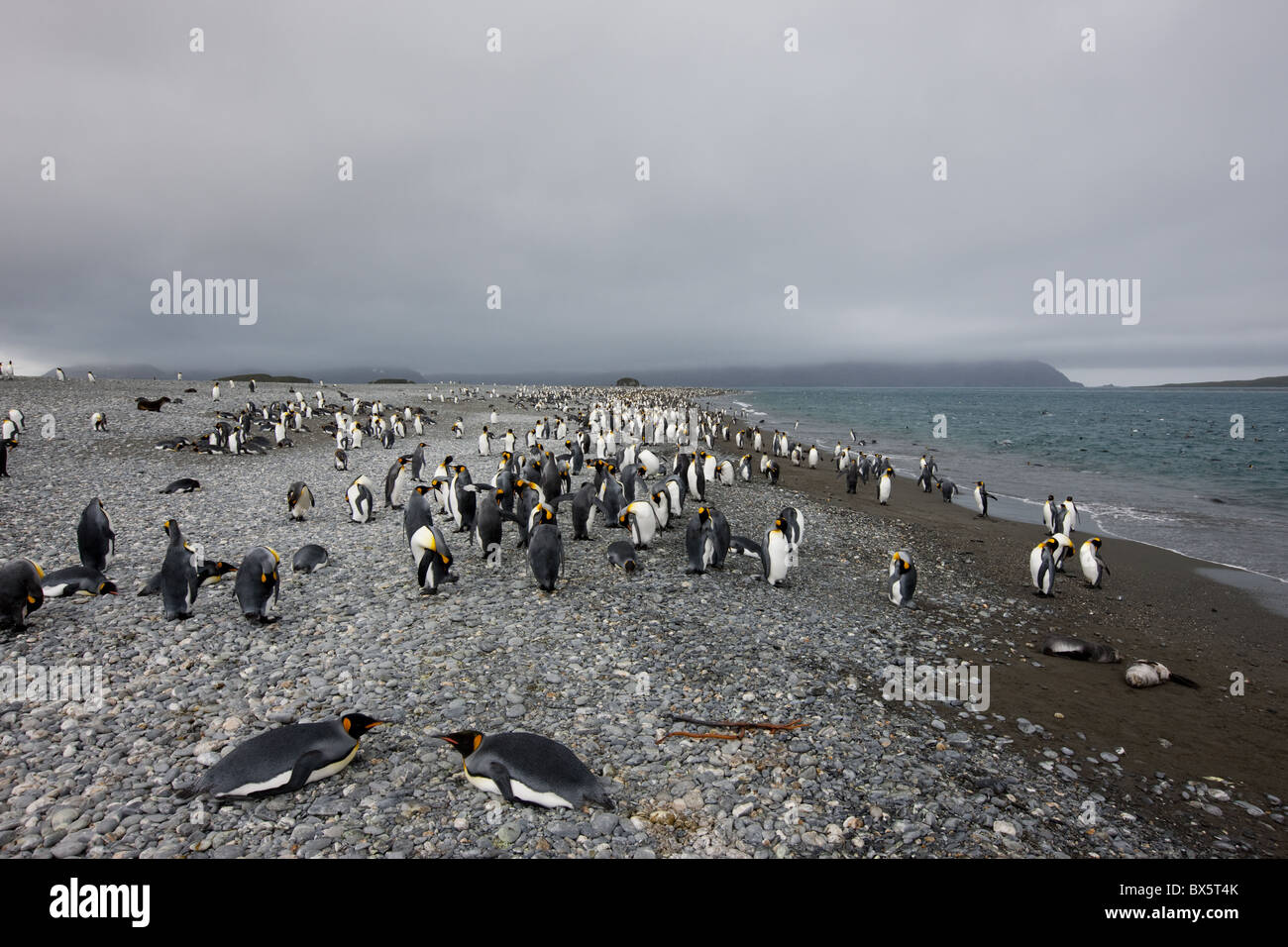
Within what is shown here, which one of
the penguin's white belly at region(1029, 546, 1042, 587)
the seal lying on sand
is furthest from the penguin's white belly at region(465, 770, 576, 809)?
the penguin's white belly at region(1029, 546, 1042, 587)

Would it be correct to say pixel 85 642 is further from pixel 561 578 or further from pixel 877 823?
pixel 877 823

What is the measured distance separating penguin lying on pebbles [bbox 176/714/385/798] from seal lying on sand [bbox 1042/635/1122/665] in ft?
26.8

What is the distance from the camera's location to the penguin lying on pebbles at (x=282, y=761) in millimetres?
3859

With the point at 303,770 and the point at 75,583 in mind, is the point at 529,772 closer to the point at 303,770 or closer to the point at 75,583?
the point at 303,770

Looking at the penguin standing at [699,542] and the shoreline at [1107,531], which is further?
the shoreline at [1107,531]

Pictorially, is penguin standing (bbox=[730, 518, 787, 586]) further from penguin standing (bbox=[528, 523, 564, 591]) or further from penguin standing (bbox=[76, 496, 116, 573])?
penguin standing (bbox=[76, 496, 116, 573])

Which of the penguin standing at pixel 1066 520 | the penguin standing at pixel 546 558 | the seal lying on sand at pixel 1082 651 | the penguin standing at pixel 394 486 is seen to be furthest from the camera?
the penguin standing at pixel 1066 520

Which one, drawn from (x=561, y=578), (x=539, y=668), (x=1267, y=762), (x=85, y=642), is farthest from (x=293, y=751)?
(x=1267, y=762)

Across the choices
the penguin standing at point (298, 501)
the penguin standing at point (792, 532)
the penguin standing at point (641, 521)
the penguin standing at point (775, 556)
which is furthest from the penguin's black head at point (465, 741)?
the penguin standing at point (298, 501)

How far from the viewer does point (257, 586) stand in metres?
6.88

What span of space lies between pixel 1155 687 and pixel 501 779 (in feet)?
25.2

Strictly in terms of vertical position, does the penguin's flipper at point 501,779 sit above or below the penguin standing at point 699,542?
below

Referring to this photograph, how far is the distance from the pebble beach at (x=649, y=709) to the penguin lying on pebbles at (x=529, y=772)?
108 millimetres

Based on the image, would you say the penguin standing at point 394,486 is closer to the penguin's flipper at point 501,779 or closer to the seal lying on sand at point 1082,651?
the penguin's flipper at point 501,779
